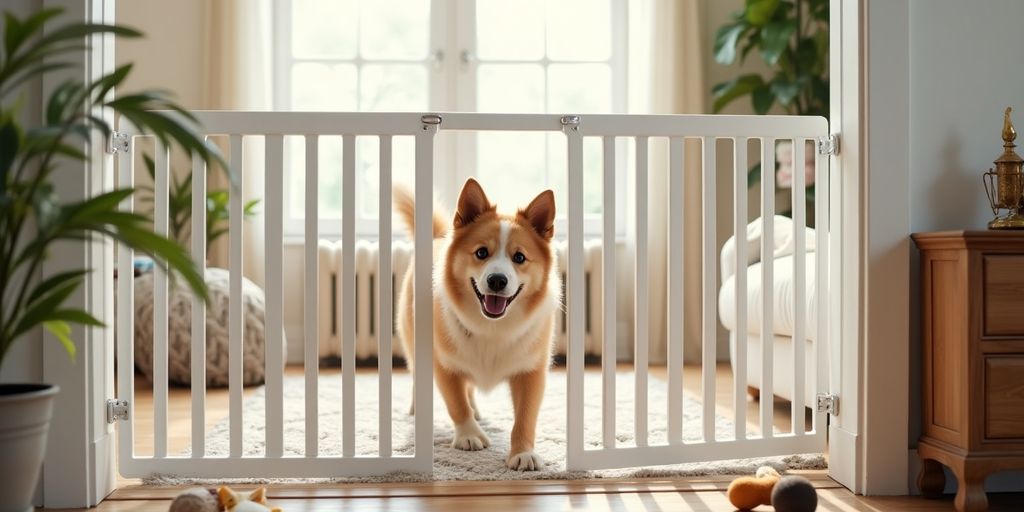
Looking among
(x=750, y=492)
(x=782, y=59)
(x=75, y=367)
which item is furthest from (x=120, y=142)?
(x=782, y=59)

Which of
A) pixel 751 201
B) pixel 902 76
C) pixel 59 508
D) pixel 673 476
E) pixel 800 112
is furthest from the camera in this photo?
pixel 751 201

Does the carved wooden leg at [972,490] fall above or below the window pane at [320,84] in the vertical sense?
below

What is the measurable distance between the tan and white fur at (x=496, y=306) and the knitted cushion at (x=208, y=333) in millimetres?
1339

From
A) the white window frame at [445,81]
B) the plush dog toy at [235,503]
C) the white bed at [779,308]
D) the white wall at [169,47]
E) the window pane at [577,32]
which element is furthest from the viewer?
the window pane at [577,32]

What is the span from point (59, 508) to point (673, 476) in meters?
1.31

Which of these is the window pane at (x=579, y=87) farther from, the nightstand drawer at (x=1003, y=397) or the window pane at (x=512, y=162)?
the nightstand drawer at (x=1003, y=397)

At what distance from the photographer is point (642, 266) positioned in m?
2.16

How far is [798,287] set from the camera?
2.23 m

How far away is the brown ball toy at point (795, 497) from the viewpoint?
1.71 m

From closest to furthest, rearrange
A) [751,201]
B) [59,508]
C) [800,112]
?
[59,508] → [800,112] → [751,201]

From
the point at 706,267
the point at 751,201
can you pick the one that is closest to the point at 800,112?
the point at 751,201

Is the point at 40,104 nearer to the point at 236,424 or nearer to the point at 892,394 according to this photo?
the point at 236,424

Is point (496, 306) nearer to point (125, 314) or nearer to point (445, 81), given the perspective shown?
point (125, 314)

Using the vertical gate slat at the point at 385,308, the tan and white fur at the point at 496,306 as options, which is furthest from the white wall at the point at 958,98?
the vertical gate slat at the point at 385,308
